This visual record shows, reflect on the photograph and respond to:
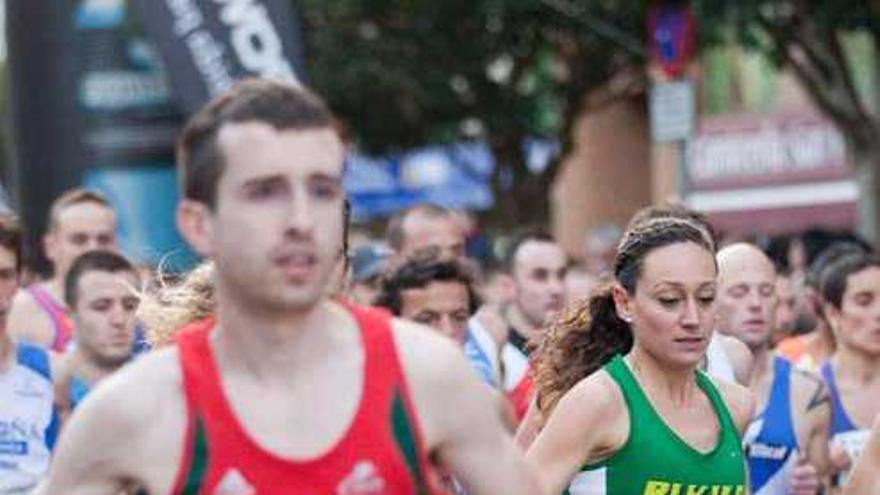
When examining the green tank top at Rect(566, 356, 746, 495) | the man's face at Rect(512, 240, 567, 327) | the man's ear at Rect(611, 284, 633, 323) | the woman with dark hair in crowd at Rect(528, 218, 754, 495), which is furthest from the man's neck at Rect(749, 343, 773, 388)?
the green tank top at Rect(566, 356, 746, 495)

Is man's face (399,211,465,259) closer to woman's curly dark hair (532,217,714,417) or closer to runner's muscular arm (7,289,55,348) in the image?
runner's muscular arm (7,289,55,348)

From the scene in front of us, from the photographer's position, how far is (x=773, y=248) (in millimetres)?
16172

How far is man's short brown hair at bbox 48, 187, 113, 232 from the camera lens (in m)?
11.8

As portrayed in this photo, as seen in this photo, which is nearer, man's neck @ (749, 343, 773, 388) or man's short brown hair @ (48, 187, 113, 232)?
man's neck @ (749, 343, 773, 388)

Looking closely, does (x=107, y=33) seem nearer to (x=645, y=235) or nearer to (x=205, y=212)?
(x=645, y=235)

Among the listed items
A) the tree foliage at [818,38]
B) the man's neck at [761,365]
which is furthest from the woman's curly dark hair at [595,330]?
the tree foliage at [818,38]

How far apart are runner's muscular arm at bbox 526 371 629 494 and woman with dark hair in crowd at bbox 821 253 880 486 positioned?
328 centimetres

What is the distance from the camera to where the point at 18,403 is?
850cm

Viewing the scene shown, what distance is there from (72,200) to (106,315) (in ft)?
5.58

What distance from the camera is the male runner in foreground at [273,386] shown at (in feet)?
14.4

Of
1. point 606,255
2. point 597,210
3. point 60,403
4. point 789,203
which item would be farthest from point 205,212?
point 597,210

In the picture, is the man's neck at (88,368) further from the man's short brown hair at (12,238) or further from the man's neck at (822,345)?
the man's neck at (822,345)

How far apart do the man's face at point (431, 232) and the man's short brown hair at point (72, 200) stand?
140 cm

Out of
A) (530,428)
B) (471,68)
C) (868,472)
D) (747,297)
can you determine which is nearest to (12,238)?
(530,428)
